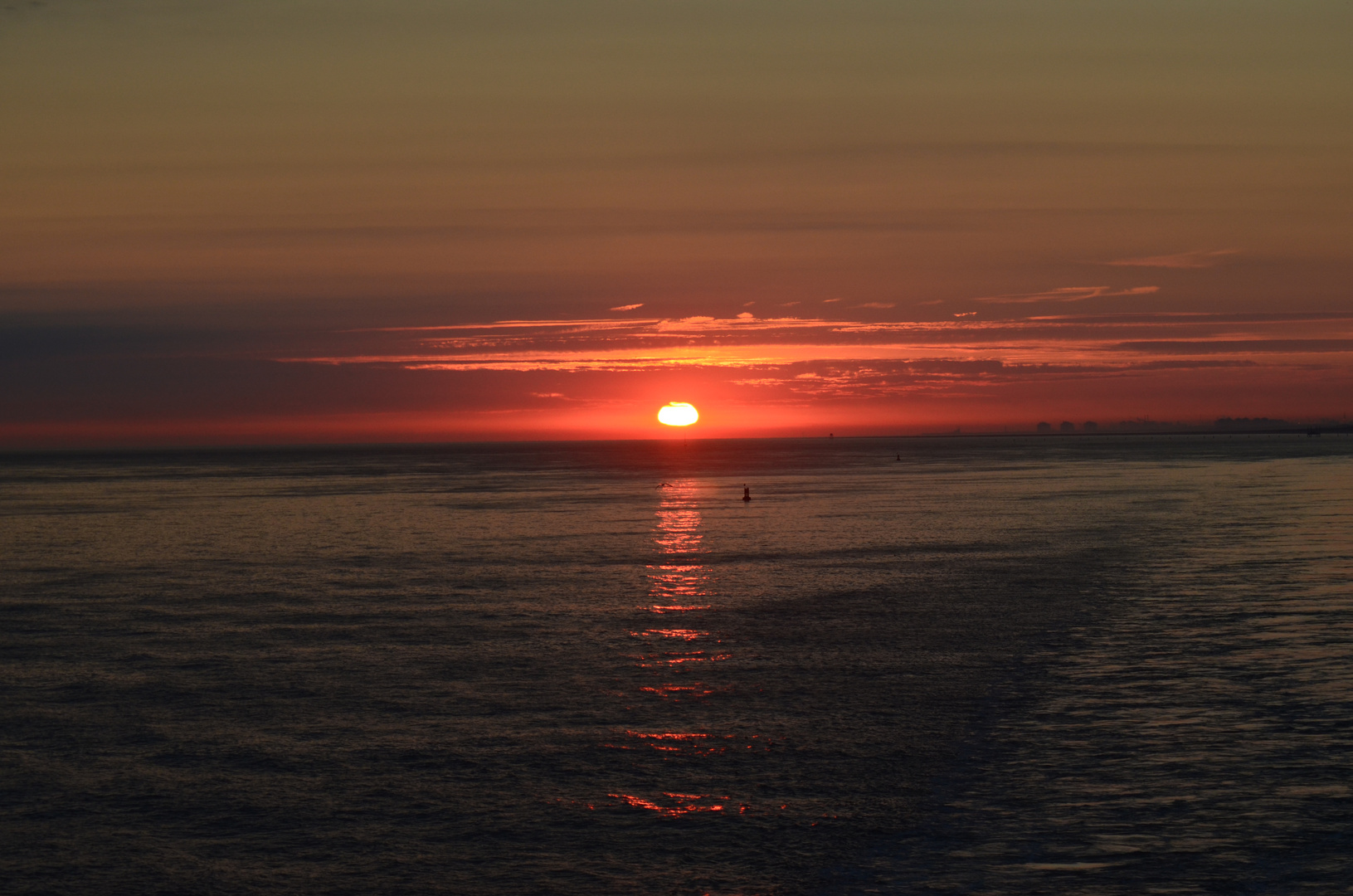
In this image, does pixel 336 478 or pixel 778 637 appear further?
pixel 336 478

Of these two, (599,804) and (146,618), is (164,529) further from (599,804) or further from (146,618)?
(599,804)

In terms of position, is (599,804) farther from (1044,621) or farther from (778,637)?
(1044,621)

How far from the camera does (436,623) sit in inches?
1060

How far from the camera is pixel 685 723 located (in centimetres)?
1730

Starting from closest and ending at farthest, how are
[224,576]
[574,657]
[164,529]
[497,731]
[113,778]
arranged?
[113,778], [497,731], [574,657], [224,576], [164,529]

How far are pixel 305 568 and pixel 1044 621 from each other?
25.4 m

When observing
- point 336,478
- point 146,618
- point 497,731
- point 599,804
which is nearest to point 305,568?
point 146,618

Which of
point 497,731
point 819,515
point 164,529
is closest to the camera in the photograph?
point 497,731

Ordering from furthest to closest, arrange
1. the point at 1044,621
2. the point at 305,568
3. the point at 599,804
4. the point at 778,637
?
the point at 305,568 → the point at 1044,621 → the point at 778,637 → the point at 599,804

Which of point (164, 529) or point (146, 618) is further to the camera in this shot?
point (164, 529)

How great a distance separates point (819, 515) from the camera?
63.0 m

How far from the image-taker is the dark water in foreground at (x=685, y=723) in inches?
472

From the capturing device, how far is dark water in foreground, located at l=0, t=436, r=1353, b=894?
39.3ft

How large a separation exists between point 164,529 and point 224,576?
2286 centimetres
